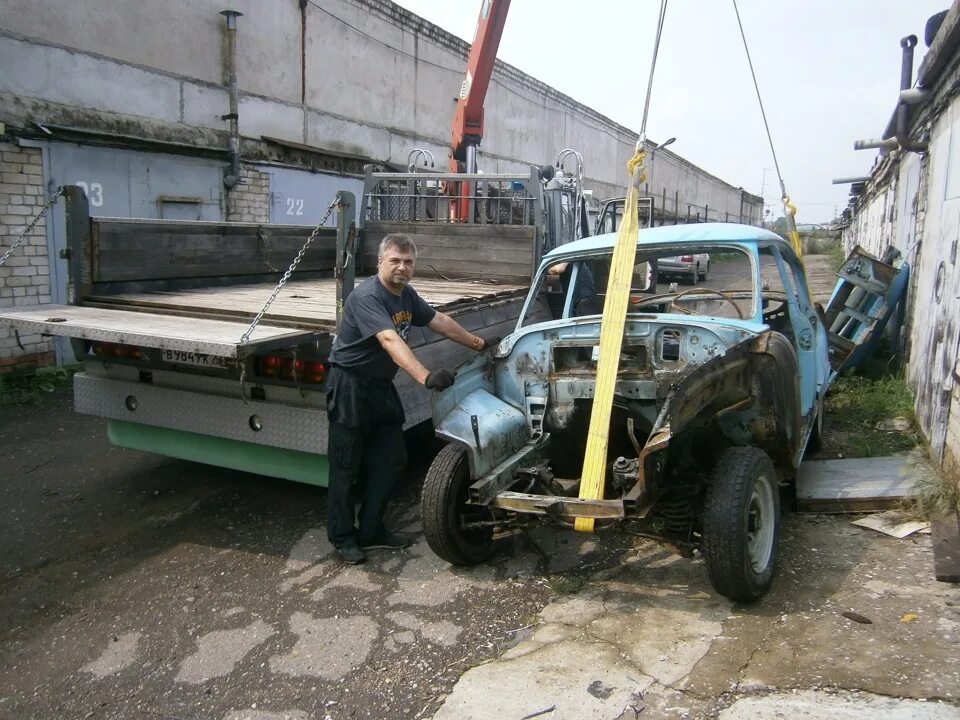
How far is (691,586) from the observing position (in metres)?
3.75

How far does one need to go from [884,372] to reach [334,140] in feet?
31.7

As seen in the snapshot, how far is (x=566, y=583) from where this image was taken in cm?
381

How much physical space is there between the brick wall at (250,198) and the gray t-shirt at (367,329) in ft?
25.0

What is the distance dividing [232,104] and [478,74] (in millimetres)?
4288

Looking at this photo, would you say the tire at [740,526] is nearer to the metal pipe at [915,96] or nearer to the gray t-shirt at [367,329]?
the gray t-shirt at [367,329]

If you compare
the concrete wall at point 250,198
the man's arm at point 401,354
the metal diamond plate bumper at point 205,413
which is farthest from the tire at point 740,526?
the concrete wall at point 250,198

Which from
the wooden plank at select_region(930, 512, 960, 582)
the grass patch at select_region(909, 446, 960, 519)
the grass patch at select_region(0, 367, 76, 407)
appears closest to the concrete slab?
the wooden plank at select_region(930, 512, 960, 582)

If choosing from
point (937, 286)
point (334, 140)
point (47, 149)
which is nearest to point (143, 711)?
point (937, 286)

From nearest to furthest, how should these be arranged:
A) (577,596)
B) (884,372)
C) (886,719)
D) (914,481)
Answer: (886,719), (577,596), (914,481), (884,372)

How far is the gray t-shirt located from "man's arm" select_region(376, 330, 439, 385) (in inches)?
2.0

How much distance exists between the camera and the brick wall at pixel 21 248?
313 inches

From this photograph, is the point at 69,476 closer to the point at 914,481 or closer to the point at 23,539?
the point at 23,539

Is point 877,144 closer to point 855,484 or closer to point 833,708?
point 855,484

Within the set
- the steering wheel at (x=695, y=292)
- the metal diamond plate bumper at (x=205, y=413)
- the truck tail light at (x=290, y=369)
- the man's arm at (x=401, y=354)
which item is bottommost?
the metal diamond plate bumper at (x=205, y=413)
